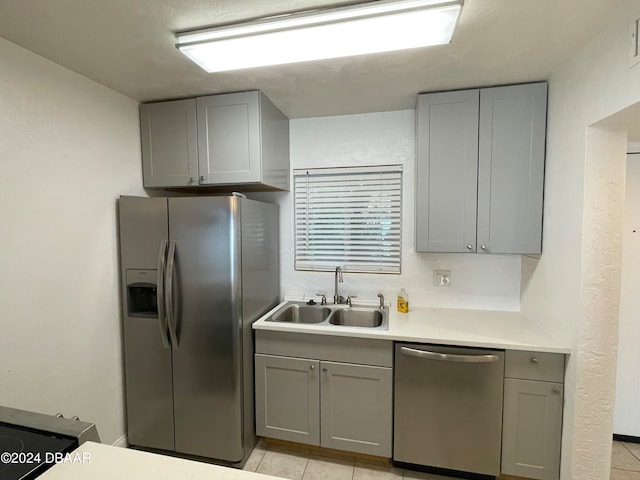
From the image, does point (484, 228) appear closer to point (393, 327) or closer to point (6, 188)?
point (393, 327)

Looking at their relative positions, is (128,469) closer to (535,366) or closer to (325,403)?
(325,403)

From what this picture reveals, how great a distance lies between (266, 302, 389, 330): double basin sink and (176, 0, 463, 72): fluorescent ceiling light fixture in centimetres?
164

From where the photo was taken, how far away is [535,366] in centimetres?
166

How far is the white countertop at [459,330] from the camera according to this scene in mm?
1675

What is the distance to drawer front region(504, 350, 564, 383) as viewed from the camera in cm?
163

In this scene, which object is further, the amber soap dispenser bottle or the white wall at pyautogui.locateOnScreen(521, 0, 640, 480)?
the amber soap dispenser bottle

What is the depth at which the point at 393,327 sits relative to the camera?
1903mm

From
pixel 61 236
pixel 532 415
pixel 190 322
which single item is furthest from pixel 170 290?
pixel 532 415

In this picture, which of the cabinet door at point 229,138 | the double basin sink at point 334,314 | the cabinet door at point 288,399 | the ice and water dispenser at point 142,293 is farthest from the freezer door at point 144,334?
the double basin sink at point 334,314

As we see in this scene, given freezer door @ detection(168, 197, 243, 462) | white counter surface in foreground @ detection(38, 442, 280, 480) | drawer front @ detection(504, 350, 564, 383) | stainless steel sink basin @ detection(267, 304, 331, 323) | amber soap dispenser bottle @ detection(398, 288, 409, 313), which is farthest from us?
stainless steel sink basin @ detection(267, 304, 331, 323)

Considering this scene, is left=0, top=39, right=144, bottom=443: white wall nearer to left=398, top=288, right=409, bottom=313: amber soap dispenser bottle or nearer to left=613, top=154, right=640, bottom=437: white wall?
left=398, top=288, right=409, bottom=313: amber soap dispenser bottle

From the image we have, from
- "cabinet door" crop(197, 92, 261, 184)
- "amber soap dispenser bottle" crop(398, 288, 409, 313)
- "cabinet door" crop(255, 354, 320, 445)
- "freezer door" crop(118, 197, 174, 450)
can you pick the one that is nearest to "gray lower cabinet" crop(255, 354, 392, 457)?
"cabinet door" crop(255, 354, 320, 445)

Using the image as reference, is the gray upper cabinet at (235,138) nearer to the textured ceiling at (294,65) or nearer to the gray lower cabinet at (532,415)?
the textured ceiling at (294,65)

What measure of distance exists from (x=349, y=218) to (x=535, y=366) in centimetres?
154
